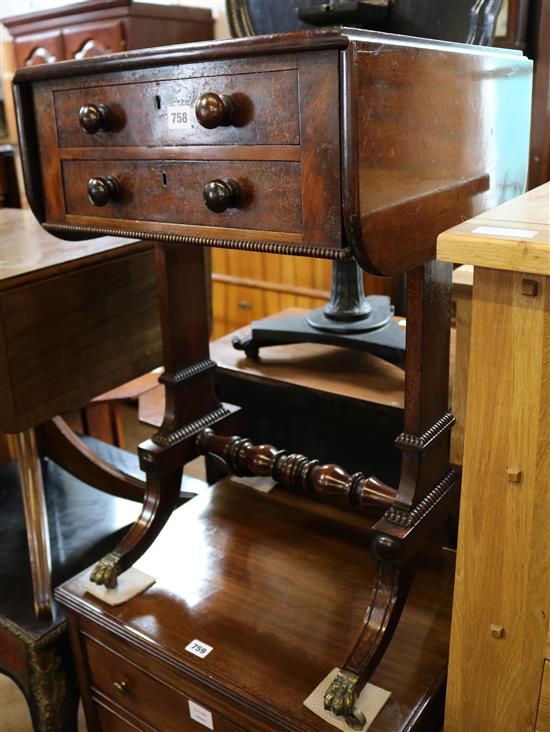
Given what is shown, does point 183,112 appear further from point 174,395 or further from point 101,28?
point 101,28

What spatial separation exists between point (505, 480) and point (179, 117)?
0.56 metres

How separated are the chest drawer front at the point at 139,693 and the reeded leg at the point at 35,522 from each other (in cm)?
16

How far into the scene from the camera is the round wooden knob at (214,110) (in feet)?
2.67

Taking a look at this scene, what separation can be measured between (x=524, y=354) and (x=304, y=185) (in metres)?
0.29

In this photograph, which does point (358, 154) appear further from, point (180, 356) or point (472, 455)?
point (180, 356)

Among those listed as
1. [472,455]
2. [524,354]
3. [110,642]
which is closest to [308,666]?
[110,642]

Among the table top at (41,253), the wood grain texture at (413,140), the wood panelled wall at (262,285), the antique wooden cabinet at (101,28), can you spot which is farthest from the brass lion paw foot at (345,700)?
the antique wooden cabinet at (101,28)

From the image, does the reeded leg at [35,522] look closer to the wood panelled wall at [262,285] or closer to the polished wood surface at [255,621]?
the polished wood surface at [255,621]

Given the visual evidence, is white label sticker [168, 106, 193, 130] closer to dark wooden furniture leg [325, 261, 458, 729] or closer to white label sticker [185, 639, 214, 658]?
dark wooden furniture leg [325, 261, 458, 729]

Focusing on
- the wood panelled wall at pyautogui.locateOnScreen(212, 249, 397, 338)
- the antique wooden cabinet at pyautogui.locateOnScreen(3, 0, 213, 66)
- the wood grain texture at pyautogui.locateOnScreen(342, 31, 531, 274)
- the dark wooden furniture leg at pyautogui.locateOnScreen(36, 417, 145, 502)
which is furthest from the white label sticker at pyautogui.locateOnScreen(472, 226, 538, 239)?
the antique wooden cabinet at pyautogui.locateOnScreen(3, 0, 213, 66)

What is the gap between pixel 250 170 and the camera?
0.84m

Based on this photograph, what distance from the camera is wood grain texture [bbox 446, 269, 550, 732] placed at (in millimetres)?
715

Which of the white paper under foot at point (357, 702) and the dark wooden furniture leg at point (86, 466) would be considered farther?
the dark wooden furniture leg at point (86, 466)

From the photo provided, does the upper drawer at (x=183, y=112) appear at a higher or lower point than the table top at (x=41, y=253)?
higher
